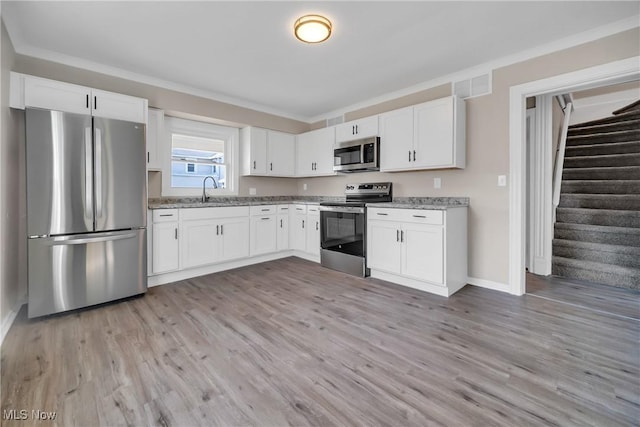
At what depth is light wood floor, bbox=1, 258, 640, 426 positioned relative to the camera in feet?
4.70

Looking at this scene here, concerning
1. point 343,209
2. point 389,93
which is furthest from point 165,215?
point 389,93

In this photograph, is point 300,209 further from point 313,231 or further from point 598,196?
point 598,196

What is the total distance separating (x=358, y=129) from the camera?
420 centimetres

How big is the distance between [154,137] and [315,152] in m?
2.35

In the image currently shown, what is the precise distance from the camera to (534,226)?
12.8 feet

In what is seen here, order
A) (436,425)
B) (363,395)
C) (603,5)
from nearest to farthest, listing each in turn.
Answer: (436,425), (363,395), (603,5)

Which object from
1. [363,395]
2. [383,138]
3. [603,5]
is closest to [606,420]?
[363,395]

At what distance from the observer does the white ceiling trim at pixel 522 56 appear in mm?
2444

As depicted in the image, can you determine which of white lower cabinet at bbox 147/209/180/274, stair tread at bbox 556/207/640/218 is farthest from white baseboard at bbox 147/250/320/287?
stair tread at bbox 556/207/640/218

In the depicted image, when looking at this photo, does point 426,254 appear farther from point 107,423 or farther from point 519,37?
point 107,423

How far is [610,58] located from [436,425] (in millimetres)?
3251

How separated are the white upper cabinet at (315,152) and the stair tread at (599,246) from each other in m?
3.32

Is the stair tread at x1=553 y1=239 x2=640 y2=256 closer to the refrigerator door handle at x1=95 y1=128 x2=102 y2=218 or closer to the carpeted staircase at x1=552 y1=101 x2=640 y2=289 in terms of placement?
the carpeted staircase at x1=552 y1=101 x2=640 y2=289

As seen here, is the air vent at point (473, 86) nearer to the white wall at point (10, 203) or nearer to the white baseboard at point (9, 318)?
the white wall at point (10, 203)
